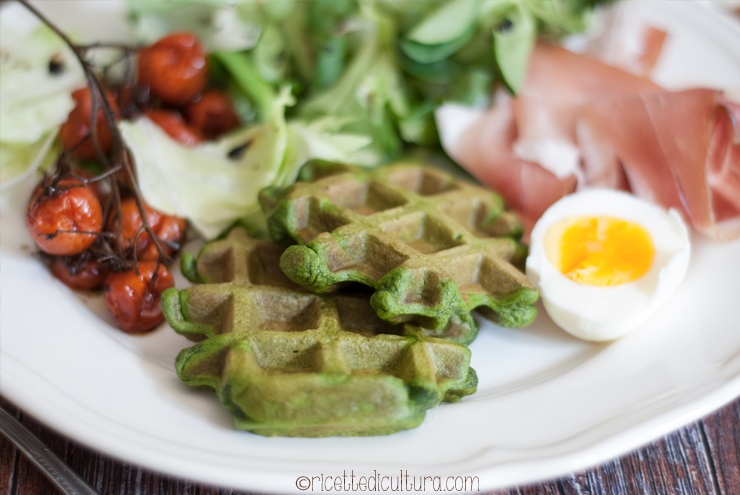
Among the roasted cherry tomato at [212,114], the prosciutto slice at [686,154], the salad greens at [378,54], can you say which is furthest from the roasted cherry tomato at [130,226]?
the prosciutto slice at [686,154]

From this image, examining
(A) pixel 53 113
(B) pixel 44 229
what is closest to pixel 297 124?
(A) pixel 53 113

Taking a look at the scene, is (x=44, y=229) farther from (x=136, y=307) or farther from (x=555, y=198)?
(x=555, y=198)

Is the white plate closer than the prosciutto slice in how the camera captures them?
Yes

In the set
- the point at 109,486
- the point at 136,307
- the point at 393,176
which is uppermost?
the point at 393,176

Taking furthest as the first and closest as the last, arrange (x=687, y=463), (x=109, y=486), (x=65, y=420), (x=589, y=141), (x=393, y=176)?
1. (x=589, y=141)
2. (x=393, y=176)
3. (x=687, y=463)
4. (x=109, y=486)
5. (x=65, y=420)

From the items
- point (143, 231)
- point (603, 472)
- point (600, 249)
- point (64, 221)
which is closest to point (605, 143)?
point (600, 249)

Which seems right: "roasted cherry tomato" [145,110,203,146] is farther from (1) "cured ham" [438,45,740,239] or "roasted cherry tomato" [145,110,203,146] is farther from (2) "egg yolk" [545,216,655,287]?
(2) "egg yolk" [545,216,655,287]

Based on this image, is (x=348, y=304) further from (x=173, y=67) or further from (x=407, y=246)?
(x=173, y=67)

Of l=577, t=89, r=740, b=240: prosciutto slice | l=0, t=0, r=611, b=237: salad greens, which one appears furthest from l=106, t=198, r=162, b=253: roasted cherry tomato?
l=577, t=89, r=740, b=240: prosciutto slice
